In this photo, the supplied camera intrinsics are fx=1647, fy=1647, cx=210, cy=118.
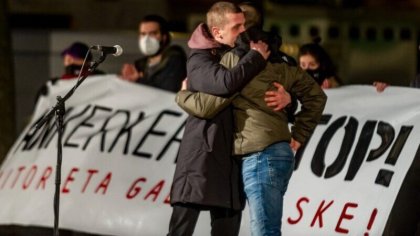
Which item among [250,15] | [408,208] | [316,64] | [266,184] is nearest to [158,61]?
[316,64]

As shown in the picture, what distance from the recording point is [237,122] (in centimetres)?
1043

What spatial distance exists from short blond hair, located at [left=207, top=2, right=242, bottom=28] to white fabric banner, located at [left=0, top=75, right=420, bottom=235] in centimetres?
200

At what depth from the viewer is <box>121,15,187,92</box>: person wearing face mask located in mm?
13547

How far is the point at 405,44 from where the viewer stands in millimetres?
26766

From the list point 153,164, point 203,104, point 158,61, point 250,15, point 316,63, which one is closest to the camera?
point 203,104

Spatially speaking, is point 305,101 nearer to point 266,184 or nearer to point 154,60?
point 266,184

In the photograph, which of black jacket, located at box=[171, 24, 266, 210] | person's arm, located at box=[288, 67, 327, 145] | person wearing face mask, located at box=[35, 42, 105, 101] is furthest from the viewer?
person wearing face mask, located at box=[35, 42, 105, 101]

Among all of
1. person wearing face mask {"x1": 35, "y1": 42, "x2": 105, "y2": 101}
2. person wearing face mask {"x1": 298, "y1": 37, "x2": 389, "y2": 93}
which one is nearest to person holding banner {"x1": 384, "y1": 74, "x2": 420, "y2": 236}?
person wearing face mask {"x1": 298, "y1": 37, "x2": 389, "y2": 93}

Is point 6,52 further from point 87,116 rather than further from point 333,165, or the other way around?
point 333,165

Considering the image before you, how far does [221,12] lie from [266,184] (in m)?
1.12

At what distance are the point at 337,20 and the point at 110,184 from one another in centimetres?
1355

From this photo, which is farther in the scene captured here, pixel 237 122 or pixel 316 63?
pixel 316 63

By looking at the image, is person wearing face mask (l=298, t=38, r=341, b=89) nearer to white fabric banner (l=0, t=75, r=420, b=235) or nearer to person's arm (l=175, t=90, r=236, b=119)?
white fabric banner (l=0, t=75, r=420, b=235)

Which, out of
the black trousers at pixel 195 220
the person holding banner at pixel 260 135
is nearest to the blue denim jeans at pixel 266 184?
the person holding banner at pixel 260 135
